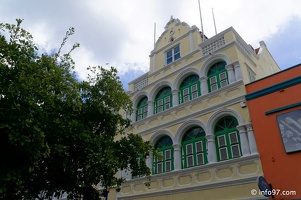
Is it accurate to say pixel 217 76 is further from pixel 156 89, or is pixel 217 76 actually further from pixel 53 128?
pixel 53 128

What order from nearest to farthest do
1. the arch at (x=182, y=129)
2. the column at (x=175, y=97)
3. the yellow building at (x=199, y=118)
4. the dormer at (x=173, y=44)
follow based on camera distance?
1. the yellow building at (x=199, y=118)
2. the arch at (x=182, y=129)
3. the column at (x=175, y=97)
4. the dormer at (x=173, y=44)

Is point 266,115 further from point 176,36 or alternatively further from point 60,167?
point 176,36

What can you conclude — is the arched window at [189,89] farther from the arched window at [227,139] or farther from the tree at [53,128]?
the tree at [53,128]

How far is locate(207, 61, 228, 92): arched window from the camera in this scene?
1194cm

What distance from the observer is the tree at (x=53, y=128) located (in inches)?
251

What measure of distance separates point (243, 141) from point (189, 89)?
13.9 feet

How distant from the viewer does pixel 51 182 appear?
26.2 ft

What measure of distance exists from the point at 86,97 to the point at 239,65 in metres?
6.91

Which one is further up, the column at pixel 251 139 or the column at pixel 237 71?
the column at pixel 237 71

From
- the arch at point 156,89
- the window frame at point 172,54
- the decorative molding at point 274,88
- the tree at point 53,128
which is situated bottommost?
the tree at point 53,128

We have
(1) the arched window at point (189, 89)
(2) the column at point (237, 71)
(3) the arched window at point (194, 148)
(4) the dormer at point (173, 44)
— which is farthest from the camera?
(4) the dormer at point (173, 44)

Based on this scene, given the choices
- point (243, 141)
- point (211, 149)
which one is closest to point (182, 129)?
point (211, 149)

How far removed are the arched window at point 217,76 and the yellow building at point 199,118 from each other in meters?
0.05

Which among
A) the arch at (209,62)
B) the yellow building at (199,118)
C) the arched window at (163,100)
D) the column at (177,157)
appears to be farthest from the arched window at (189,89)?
the column at (177,157)
